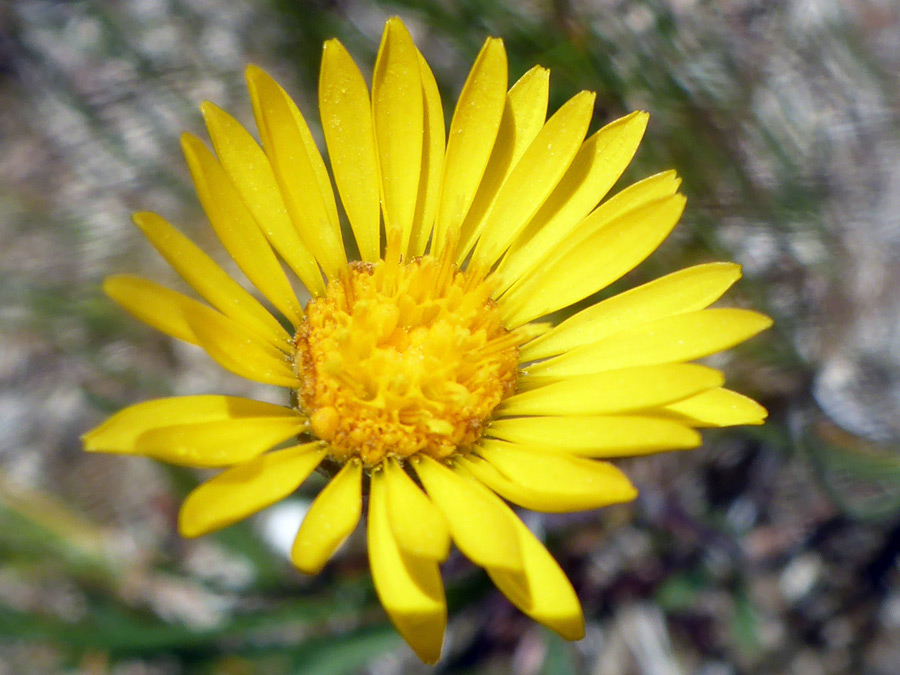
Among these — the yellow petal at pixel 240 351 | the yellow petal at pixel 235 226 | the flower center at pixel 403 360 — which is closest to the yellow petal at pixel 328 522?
the flower center at pixel 403 360

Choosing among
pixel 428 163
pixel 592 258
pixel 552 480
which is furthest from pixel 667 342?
pixel 428 163

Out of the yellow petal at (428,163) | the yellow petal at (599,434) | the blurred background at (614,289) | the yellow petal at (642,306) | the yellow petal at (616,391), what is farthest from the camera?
the blurred background at (614,289)

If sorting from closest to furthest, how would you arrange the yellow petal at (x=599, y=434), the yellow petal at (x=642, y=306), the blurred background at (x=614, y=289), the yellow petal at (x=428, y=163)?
the yellow petal at (x=599, y=434), the yellow petal at (x=642, y=306), the yellow petal at (x=428, y=163), the blurred background at (x=614, y=289)

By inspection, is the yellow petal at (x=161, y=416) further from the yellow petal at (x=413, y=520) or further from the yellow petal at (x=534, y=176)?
the yellow petal at (x=534, y=176)

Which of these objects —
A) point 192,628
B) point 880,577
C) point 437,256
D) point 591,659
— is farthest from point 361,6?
point 880,577

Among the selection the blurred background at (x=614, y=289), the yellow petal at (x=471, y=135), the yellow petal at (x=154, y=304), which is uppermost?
the yellow petal at (x=471, y=135)

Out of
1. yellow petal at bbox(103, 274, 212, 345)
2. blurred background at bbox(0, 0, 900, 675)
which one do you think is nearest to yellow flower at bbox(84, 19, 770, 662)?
yellow petal at bbox(103, 274, 212, 345)

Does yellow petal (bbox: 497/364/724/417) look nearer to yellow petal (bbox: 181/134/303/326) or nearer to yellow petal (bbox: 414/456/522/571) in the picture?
yellow petal (bbox: 414/456/522/571)
